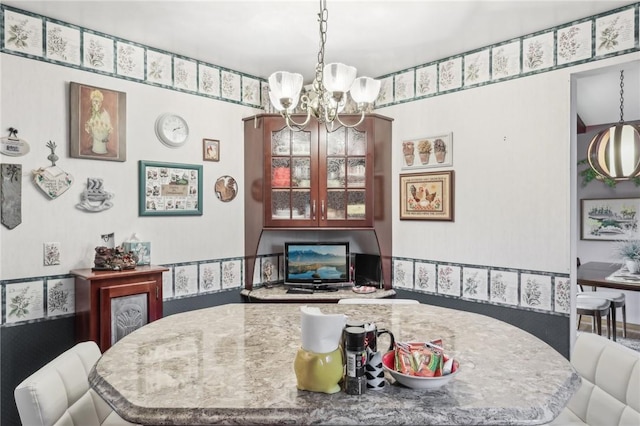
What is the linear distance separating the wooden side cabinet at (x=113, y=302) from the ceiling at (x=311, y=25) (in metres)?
1.59

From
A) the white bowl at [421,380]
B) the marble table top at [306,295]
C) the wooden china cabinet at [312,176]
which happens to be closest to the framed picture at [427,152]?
the wooden china cabinet at [312,176]

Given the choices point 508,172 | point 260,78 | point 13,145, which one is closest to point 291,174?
point 260,78

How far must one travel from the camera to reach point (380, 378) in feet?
3.91

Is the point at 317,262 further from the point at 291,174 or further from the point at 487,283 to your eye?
the point at 487,283

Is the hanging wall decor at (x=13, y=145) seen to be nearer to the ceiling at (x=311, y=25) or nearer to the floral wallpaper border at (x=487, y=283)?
the ceiling at (x=311, y=25)

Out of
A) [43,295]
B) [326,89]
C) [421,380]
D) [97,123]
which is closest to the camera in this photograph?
[421,380]

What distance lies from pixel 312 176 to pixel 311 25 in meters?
1.29

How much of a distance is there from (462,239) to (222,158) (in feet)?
6.77

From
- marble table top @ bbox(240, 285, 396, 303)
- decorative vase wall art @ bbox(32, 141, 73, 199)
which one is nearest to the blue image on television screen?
marble table top @ bbox(240, 285, 396, 303)

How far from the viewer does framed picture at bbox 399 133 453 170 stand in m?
3.36

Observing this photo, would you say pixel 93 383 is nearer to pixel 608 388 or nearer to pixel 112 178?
pixel 608 388

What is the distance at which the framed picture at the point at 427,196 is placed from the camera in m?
3.36

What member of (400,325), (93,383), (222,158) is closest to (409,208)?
(222,158)

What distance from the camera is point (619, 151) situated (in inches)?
139
